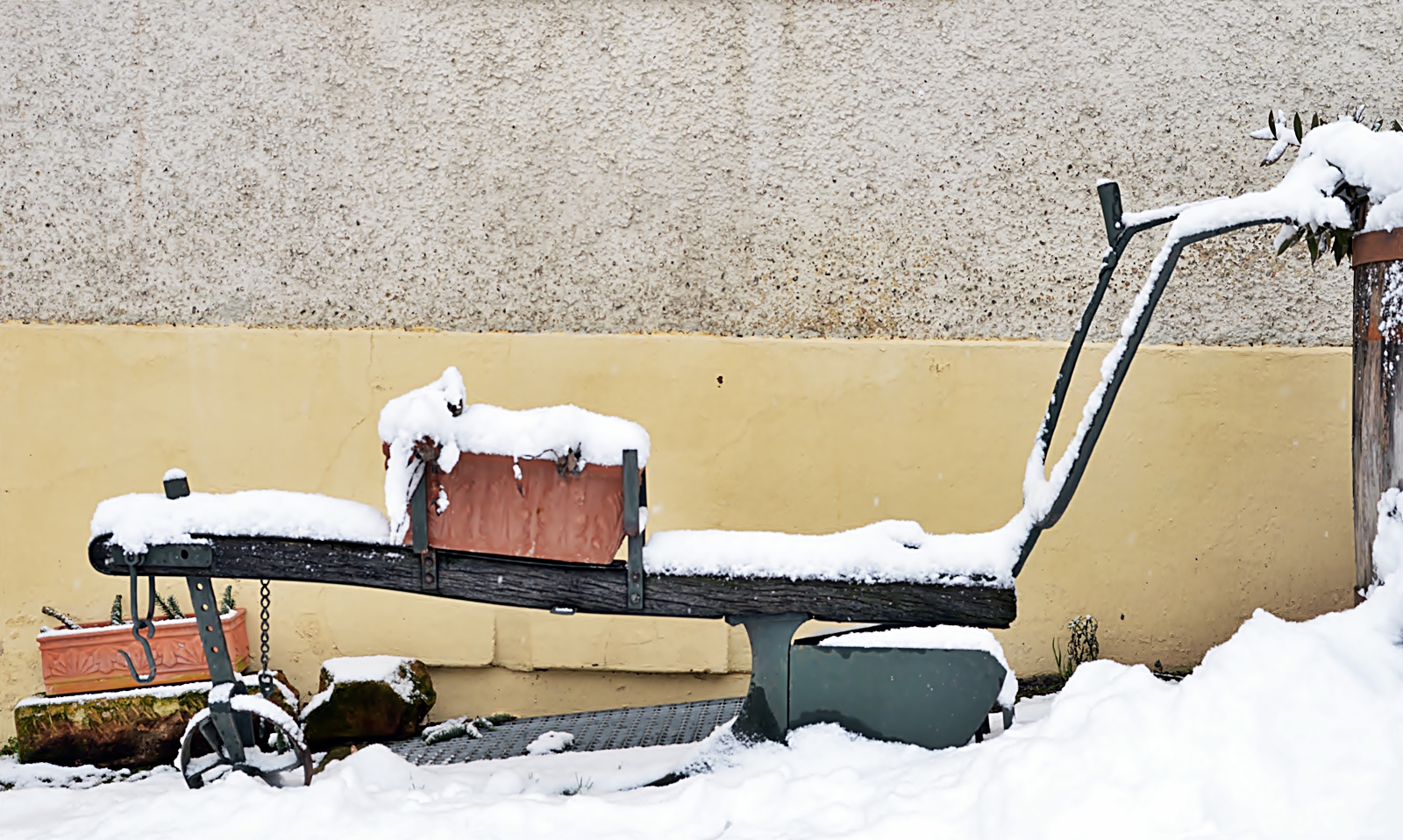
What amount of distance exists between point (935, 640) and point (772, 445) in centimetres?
123

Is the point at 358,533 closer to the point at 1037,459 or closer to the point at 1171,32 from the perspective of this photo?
the point at 1037,459

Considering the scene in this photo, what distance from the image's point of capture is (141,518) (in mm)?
2406

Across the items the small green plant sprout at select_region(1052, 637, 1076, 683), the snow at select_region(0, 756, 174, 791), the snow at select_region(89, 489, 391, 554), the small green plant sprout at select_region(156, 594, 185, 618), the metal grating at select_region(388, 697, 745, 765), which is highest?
the snow at select_region(89, 489, 391, 554)

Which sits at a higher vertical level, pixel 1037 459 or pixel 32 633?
pixel 1037 459

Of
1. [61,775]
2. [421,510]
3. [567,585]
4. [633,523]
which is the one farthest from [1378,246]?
[61,775]

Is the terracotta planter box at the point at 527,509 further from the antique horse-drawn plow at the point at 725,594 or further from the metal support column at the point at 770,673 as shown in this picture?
the metal support column at the point at 770,673

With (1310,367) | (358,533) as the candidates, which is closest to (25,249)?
(358,533)

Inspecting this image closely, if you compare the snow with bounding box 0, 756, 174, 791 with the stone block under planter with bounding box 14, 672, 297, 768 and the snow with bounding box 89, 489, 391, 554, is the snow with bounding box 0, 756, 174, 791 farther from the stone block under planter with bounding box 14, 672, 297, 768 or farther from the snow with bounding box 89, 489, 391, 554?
the snow with bounding box 89, 489, 391, 554

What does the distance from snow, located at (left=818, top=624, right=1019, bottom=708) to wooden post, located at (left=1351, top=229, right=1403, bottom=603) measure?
0.84 meters

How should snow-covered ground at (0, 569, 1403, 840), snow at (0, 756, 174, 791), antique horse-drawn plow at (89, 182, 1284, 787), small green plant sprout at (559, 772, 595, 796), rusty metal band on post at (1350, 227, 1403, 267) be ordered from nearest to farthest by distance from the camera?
snow-covered ground at (0, 569, 1403, 840) < rusty metal band on post at (1350, 227, 1403, 267) < antique horse-drawn plow at (89, 182, 1284, 787) < small green plant sprout at (559, 772, 595, 796) < snow at (0, 756, 174, 791)

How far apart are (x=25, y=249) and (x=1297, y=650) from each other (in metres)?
4.14

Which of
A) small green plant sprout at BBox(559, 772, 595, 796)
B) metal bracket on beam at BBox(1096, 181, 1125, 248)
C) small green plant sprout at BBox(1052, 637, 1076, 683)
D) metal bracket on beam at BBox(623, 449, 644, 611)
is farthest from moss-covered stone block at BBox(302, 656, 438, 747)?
metal bracket on beam at BBox(1096, 181, 1125, 248)

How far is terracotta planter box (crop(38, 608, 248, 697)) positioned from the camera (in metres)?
3.28

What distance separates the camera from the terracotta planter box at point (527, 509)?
232 cm
